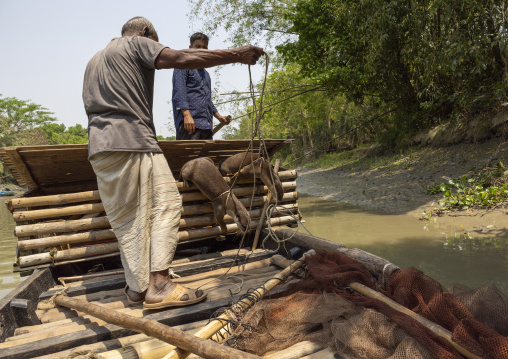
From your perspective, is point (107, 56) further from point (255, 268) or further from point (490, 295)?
point (490, 295)

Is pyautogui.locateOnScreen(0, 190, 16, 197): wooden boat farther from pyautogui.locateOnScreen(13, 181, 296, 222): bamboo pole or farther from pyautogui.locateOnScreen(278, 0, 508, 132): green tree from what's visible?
Answer: pyautogui.locateOnScreen(13, 181, 296, 222): bamboo pole

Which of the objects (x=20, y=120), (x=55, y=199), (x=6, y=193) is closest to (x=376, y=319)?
(x=55, y=199)

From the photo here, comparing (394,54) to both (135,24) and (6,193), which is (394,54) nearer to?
(135,24)

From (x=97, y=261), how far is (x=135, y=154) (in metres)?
1.44

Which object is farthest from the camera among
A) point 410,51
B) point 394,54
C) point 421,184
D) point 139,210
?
point 394,54

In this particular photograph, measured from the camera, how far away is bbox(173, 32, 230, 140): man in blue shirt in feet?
14.1

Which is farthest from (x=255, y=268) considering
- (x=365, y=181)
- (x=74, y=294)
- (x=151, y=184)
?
(x=365, y=181)

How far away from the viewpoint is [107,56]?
2602mm

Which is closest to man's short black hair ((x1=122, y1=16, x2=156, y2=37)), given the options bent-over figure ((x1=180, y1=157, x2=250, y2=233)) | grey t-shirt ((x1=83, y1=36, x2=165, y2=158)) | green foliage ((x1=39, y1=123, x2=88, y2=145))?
grey t-shirt ((x1=83, y1=36, x2=165, y2=158))

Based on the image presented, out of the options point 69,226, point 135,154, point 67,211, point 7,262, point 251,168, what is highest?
point 135,154

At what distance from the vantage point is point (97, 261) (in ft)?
11.4

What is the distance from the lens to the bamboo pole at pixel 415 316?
1469mm

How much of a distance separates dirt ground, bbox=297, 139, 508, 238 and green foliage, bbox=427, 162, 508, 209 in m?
0.21

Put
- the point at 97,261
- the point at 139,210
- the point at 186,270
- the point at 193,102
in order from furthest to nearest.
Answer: the point at 193,102 → the point at 97,261 → the point at 186,270 → the point at 139,210
